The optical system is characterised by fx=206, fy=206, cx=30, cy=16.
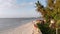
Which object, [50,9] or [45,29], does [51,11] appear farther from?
[45,29]

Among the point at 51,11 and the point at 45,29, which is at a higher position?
the point at 51,11

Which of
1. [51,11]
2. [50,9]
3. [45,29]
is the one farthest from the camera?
[45,29]

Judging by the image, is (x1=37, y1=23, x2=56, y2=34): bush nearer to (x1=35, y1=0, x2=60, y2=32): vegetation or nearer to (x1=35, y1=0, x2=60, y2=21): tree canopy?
(x1=35, y1=0, x2=60, y2=32): vegetation

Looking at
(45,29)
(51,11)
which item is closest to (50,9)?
(51,11)

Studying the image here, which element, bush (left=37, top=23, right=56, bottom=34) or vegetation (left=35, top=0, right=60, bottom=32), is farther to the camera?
bush (left=37, top=23, right=56, bottom=34)

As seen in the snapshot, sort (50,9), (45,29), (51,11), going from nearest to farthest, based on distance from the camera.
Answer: (51,11) < (50,9) < (45,29)

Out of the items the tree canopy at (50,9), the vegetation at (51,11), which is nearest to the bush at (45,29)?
the vegetation at (51,11)

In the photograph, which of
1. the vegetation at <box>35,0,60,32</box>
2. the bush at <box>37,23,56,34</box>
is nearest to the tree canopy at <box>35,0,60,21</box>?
the vegetation at <box>35,0,60,32</box>

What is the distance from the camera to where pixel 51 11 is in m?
14.2

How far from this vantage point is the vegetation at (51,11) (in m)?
12.9

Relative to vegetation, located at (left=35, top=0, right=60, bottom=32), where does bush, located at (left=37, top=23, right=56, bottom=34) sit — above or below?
below

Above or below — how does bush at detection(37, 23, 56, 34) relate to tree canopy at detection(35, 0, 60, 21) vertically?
below

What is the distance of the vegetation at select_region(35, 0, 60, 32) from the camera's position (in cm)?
1285

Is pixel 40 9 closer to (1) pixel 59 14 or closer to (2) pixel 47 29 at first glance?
(2) pixel 47 29
